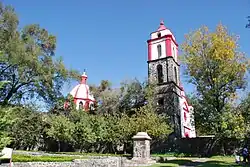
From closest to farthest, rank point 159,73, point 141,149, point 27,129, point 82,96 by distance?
point 141,149, point 27,129, point 159,73, point 82,96

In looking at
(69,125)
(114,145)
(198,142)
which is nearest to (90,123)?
(69,125)

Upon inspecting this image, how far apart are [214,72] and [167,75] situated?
11.0m

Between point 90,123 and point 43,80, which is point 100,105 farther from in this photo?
point 43,80

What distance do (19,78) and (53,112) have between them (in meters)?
7.65

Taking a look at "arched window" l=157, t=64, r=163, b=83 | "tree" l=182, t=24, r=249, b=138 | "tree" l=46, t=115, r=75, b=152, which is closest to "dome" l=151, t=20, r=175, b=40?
"arched window" l=157, t=64, r=163, b=83

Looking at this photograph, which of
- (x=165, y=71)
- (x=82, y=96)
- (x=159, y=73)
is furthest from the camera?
(x=82, y=96)

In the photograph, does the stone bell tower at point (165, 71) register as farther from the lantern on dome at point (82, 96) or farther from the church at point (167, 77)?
the lantern on dome at point (82, 96)

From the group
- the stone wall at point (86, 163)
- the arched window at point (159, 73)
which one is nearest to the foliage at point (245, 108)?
the arched window at point (159, 73)

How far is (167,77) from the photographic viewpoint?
3406 centimetres

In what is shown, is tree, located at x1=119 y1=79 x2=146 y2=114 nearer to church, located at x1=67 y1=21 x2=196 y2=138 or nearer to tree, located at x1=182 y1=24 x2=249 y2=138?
church, located at x1=67 y1=21 x2=196 y2=138

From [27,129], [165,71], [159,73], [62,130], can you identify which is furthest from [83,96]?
[62,130]

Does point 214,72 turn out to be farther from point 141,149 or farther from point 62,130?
point 62,130

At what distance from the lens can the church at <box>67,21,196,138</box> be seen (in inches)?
1277

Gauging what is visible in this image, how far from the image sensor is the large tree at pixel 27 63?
81.7 ft
